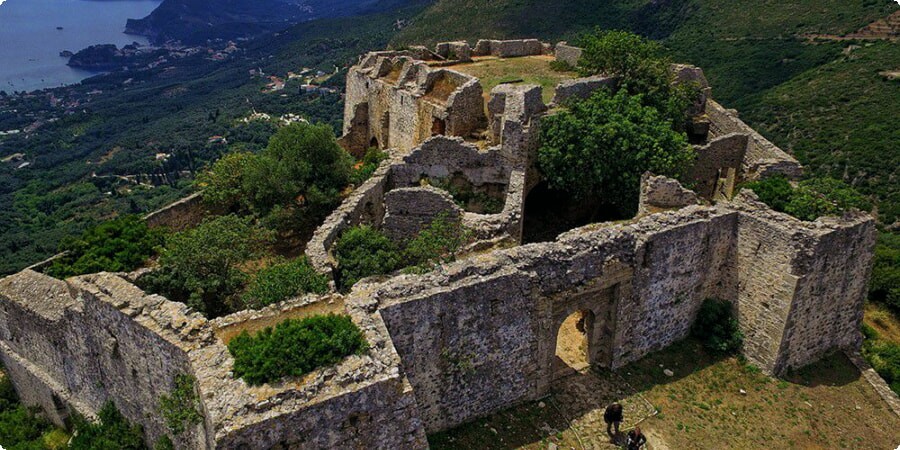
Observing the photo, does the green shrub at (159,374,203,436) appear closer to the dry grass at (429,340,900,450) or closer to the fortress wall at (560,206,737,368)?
the dry grass at (429,340,900,450)

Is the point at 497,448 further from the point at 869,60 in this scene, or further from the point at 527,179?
the point at 869,60

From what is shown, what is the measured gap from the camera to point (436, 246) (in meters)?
14.4

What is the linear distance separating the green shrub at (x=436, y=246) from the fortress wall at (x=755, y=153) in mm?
10289


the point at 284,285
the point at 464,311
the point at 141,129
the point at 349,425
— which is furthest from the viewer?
the point at 141,129

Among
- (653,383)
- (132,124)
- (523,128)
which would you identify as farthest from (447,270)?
(132,124)

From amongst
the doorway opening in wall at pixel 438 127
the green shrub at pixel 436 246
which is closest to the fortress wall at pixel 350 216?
the green shrub at pixel 436 246

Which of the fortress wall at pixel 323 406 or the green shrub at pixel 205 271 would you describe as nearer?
the fortress wall at pixel 323 406

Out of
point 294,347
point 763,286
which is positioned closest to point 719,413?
point 763,286

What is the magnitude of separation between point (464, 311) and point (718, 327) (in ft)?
24.6

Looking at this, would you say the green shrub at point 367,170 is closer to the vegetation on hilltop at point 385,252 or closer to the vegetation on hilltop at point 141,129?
the vegetation on hilltop at point 385,252

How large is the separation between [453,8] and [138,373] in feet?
254

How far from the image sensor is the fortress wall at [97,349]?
11.3 m

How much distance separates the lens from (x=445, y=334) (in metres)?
11.7

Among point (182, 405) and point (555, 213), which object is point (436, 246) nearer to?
point (182, 405)
